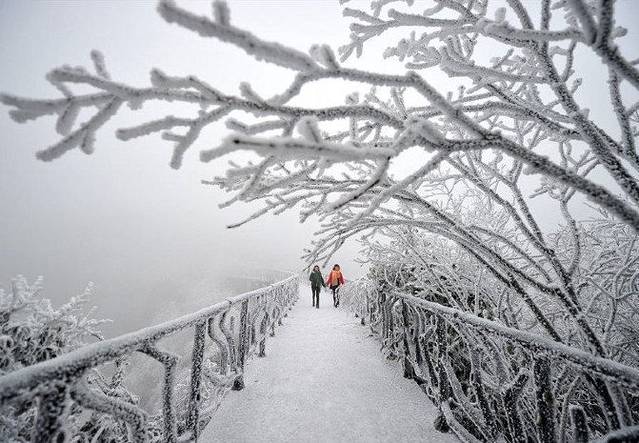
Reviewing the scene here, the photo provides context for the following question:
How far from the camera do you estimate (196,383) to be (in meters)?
2.57

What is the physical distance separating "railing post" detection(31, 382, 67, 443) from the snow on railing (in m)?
2.26

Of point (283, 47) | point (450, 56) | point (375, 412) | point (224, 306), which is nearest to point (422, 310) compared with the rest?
point (375, 412)

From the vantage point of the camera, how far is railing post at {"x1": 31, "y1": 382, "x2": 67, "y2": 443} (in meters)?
1.19

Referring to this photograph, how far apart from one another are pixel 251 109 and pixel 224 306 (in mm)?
2724

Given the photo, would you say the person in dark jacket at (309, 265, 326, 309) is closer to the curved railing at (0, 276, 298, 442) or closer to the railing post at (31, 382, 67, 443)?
the curved railing at (0, 276, 298, 442)

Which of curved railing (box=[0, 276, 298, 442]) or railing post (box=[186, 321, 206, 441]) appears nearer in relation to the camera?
curved railing (box=[0, 276, 298, 442])

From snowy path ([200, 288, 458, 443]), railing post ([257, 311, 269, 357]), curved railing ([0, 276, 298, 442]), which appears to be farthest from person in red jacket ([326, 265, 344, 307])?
A: curved railing ([0, 276, 298, 442])

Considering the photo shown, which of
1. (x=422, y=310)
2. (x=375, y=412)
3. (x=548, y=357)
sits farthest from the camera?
(x=422, y=310)

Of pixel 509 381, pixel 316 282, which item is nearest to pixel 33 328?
pixel 509 381

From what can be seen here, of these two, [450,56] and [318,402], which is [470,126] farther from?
[318,402]

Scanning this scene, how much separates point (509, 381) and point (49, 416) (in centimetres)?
276

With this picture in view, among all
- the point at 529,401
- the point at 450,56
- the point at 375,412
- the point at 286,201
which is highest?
the point at 450,56

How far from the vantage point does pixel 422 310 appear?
3.87 m

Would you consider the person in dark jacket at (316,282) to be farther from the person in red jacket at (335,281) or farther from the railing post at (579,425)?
the railing post at (579,425)
